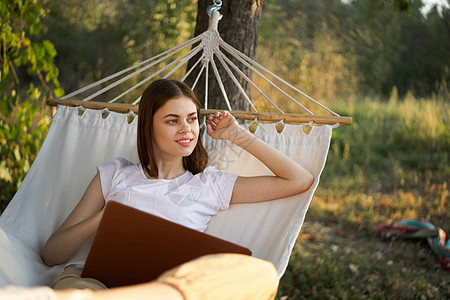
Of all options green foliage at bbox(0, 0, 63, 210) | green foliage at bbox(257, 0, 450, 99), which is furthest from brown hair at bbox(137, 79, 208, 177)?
green foliage at bbox(257, 0, 450, 99)

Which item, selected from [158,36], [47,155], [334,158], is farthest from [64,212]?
[158,36]

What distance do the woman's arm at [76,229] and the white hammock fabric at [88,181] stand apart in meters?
0.05

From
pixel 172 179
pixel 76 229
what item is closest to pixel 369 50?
pixel 172 179

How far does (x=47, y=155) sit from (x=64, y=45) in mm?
6434

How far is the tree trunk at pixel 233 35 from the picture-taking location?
8.29 feet

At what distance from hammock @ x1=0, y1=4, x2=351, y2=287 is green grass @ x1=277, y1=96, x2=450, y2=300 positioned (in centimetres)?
77

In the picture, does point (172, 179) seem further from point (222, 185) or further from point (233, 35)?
point (233, 35)

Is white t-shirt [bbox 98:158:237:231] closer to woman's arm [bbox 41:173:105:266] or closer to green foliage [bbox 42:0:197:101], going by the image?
woman's arm [bbox 41:173:105:266]

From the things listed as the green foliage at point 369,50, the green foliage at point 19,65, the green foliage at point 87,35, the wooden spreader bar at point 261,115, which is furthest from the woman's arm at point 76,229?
the green foliage at point 87,35

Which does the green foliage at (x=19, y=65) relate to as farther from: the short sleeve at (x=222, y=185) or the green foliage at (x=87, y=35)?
the green foliage at (x=87, y=35)

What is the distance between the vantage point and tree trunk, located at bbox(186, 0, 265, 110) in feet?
8.29

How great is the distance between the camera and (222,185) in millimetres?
1847

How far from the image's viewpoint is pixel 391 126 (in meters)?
5.55

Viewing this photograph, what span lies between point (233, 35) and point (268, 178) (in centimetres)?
99
